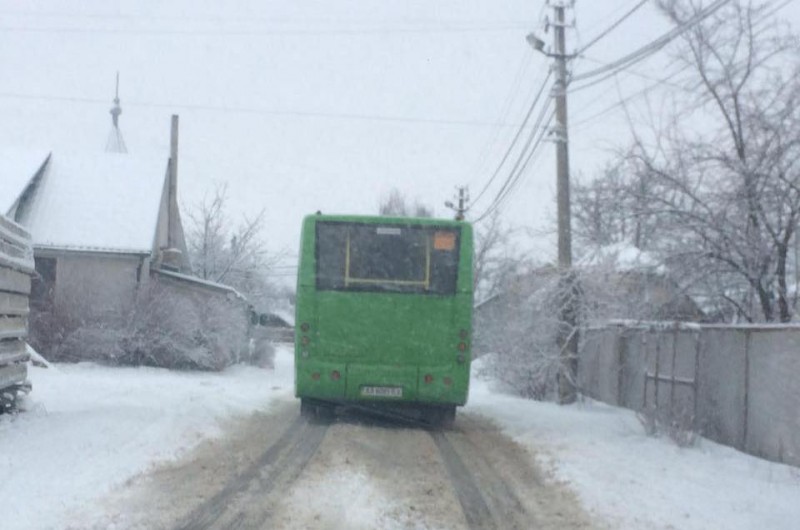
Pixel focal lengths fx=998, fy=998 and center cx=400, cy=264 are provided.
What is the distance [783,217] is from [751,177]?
733mm

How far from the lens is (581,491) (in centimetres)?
936

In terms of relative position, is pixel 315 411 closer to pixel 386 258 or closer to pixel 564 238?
pixel 386 258

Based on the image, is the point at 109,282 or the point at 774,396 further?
the point at 109,282

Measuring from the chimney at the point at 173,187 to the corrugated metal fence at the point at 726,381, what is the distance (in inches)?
985

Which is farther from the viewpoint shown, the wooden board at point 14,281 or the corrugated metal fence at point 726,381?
the wooden board at point 14,281

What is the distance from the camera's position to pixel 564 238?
21156 millimetres

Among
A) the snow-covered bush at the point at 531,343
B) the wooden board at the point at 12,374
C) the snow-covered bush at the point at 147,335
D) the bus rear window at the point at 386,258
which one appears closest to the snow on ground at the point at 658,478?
the bus rear window at the point at 386,258

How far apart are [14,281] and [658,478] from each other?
808 cm

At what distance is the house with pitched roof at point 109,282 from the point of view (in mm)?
29188

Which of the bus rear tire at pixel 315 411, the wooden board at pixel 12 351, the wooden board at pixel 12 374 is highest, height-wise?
the wooden board at pixel 12 351

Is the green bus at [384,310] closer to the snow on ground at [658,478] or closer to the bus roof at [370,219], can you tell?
the bus roof at [370,219]

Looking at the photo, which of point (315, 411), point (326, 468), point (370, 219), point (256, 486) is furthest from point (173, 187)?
point (256, 486)

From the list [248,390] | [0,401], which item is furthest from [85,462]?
[248,390]

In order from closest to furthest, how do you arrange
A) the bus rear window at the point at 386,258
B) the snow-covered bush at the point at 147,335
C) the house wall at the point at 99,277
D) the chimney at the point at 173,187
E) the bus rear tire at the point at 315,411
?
the bus rear window at the point at 386,258
the bus rear tire at the point at 315,411
the snow-covered bush at the point at 147,335
the house wall at the point at 99,277
the chimney at the point at 173,187
